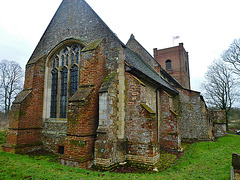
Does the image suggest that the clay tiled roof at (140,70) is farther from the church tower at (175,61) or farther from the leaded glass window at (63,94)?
the church tower at (175,61)

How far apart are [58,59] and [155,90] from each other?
23.8 ft

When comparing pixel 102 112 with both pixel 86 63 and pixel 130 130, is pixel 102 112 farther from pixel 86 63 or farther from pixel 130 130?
pixel 86 63

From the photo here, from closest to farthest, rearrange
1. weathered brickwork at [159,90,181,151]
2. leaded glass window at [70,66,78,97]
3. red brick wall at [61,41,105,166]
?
red brick wall at [61,41,105,166], leaded glass window at [70,66,78,97], weathered brickwork at [159,90,181,151]

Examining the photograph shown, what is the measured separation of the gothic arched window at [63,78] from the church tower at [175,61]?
21.0 metres

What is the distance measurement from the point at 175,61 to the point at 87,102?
24328mm

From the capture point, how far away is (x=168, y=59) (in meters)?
28.9

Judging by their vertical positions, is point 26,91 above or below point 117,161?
above

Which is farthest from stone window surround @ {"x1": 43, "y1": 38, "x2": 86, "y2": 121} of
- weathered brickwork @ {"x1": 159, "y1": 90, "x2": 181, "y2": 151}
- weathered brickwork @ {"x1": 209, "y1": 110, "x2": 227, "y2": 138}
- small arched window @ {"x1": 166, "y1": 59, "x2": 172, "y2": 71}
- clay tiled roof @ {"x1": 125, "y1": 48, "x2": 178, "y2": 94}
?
small arched window @ {"x1": 166, "y1": 59, "x2": 172, "y2": 71}

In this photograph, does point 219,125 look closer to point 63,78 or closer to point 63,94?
point 63,94

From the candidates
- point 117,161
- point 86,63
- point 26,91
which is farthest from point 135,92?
point 26,91

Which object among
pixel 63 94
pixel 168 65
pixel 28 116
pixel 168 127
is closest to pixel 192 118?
pixel 168 127

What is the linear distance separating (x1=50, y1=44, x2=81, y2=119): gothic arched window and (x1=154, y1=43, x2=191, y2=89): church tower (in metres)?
21.0

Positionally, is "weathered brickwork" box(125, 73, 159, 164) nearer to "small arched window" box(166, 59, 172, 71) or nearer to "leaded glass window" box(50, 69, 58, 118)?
"leaded glass window" box(50, 69, 58, 118)

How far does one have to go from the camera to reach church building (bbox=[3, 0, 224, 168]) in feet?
23.8
